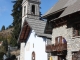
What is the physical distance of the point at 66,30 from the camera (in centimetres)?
2431

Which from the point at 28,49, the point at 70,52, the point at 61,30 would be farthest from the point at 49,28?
the point at 28,49

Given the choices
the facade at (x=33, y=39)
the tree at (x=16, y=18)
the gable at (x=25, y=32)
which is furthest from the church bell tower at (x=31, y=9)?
the tree at (x=16, y=18)

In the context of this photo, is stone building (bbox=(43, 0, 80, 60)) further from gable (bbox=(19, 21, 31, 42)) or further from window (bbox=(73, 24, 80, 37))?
gable (bbox=(19, 21, 31, 42))

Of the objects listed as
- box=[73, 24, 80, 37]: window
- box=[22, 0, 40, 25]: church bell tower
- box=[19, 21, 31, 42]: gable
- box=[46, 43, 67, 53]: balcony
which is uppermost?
box=[22, 0, 40, 25]: church bell tower

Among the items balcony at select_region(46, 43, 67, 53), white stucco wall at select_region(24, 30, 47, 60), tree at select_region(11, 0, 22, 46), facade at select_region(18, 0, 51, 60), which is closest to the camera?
balcony at select_region(46, 43, 67, 53)

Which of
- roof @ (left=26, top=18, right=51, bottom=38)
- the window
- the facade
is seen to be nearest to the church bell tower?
the facade

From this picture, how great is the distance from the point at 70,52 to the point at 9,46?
42725mm

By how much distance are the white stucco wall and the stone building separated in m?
5.35

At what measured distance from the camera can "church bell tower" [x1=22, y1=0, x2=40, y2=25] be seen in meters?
43.0

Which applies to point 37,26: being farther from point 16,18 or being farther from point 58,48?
point 16,18

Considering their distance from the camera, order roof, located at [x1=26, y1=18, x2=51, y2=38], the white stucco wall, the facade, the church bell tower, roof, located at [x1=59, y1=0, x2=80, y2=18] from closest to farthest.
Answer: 1. roof, located at [x1=59, y1=0, x2=80, y2=18]
2. the white stucco wall
3. the facade
4. roof, located at [x1=26, y1=18, x2=51, y2=38]
5. the church bell tower

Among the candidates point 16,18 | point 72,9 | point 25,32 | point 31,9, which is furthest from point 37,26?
point 16,18

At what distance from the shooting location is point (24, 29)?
36.8 metres

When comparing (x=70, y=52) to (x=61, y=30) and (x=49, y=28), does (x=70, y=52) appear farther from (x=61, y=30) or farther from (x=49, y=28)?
(x=49, y=28)
